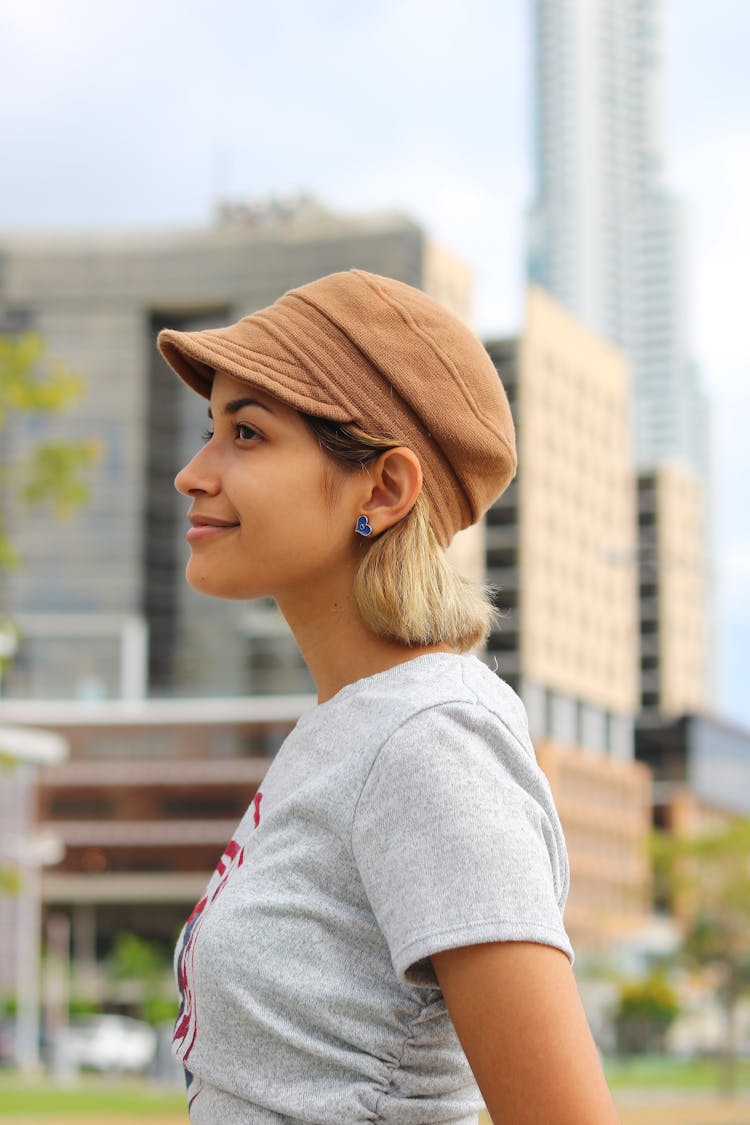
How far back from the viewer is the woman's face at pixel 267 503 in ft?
5.09

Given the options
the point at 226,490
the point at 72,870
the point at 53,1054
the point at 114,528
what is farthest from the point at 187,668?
the point at 226,490

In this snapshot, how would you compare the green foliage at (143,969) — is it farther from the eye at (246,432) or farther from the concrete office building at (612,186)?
the concrete office building at (612,186)

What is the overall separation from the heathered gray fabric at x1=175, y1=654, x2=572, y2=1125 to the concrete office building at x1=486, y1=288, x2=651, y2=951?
70.7m

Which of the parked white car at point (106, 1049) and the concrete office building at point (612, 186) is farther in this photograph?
the concrete office building at point (612, 186)

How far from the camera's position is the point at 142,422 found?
82.8m

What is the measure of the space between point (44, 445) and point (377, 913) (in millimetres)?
8391

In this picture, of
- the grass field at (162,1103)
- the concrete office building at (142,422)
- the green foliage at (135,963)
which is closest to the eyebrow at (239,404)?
the grass field at (162,1103)

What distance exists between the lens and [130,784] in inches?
2758

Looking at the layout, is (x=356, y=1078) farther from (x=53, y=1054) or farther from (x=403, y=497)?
(x=53, y=1054)

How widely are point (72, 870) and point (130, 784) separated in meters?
4.40

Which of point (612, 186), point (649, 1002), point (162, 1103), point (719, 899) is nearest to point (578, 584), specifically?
point (649, 1002)

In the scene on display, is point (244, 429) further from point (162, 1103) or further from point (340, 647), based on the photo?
point (162, 1103)

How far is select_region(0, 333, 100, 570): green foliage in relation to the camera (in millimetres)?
9117

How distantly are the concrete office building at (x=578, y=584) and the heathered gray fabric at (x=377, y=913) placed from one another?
70.7 metres
